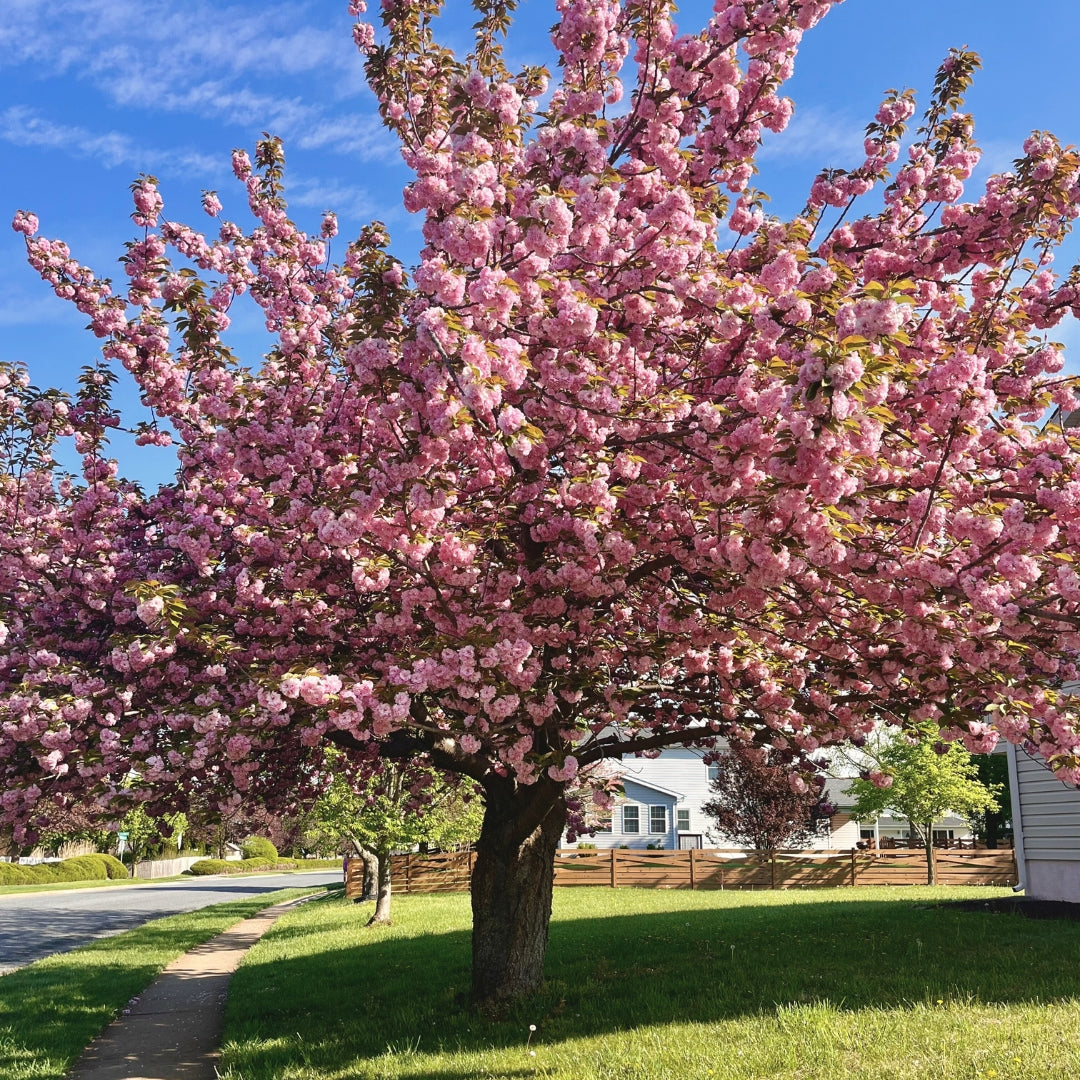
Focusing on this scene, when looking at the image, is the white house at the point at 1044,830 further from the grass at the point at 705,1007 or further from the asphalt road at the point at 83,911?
the asphalt road at the point at 83,911

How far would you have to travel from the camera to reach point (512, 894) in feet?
29.3

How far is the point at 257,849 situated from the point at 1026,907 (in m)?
63.1

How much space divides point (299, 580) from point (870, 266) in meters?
5.22

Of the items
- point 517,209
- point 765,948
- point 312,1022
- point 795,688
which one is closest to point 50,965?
point 312,1022

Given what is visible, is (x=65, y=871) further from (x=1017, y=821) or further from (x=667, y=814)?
(x=1017, y=821)

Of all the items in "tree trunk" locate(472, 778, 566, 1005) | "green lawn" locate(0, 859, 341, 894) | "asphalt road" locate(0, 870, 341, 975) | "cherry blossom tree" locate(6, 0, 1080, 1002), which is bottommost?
"green lawn" locate(0, 859, 341, 894)

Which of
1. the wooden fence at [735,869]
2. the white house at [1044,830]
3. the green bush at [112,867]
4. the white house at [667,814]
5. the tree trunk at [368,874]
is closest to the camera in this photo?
the white house at [1044,830]

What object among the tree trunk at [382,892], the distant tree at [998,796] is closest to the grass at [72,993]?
the tree trunk at [382,892]

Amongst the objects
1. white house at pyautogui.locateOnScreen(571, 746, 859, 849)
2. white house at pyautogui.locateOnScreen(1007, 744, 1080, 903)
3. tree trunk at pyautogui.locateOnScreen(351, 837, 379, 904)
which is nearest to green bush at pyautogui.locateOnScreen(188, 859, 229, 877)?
white house at pyautogui.locateOnScreen(571, 746, 859, 849)

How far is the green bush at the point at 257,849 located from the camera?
66.1 m

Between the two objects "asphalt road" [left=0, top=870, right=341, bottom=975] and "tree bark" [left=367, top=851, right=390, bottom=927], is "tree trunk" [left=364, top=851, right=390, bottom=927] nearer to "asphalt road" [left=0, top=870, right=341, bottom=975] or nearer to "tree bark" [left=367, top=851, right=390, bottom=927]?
"tree bark" [left=367, top=851, right=390, bottom=927]

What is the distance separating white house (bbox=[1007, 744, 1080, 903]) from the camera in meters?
13.8

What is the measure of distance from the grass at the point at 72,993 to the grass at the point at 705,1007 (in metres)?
1.52

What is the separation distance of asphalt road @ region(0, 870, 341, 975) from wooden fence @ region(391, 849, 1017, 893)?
25.3 feet
